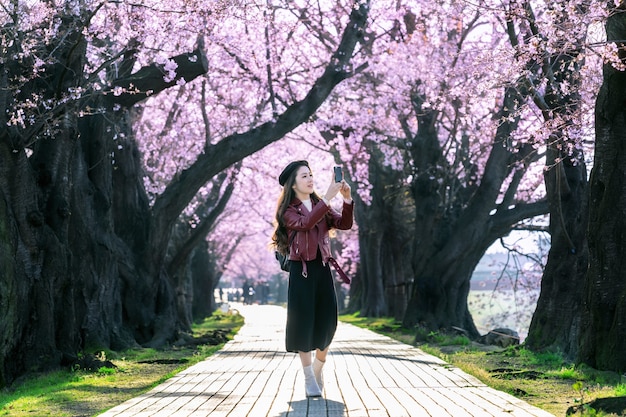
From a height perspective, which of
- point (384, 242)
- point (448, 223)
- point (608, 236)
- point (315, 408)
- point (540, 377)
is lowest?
point (315, 408)

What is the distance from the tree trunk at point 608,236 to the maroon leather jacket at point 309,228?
10.9 feet

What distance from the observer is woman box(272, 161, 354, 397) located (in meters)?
8.54

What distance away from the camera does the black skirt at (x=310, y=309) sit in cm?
853

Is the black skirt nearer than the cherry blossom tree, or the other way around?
the black skirt

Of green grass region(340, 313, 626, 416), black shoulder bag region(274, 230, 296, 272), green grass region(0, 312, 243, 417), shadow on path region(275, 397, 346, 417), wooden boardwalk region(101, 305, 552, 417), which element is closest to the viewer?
shadow on path region(275, 397, 346, 417)

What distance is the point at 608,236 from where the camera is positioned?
Answer: 34.2 feet

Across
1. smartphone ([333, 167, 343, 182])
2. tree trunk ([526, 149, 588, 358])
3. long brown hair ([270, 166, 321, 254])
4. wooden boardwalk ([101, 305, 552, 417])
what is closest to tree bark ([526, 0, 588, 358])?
tree trunk ([526, 149, 588, 358])

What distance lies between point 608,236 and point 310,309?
3685mm

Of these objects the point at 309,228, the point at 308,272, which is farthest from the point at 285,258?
the point at 309,228

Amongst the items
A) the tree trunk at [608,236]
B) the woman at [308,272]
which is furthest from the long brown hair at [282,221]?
the tree trunk at [608,236]

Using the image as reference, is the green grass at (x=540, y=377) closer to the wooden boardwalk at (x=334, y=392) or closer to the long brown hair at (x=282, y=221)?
the wooden boardwalk at (x=334, y=392)

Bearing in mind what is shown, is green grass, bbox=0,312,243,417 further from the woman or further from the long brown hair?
the long brown hair

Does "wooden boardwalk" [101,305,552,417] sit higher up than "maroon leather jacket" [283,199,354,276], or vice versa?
"maroon leather jacket" [283,199,354,276]

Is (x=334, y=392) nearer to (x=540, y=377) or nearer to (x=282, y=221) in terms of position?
(x=282, y=221)
